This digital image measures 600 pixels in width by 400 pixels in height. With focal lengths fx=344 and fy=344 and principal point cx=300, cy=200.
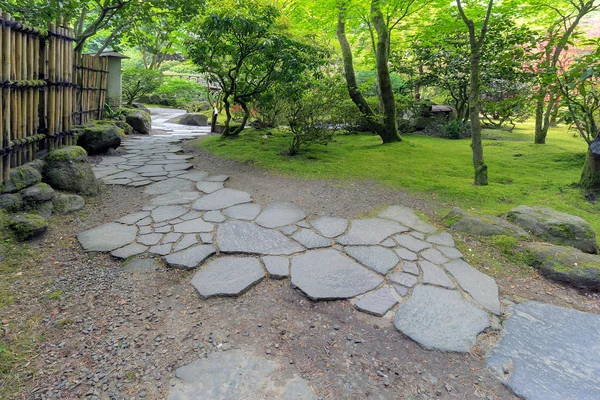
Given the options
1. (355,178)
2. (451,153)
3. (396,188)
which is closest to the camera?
(396,188)

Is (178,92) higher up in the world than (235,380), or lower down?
higher up

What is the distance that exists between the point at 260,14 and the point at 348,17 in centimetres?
327

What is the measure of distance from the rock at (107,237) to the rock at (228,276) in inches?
36.1

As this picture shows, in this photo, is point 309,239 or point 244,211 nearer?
point 309,239

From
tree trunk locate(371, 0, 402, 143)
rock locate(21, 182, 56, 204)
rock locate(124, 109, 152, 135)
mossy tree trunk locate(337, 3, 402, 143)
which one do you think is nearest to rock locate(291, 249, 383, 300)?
rock locate(21, 182, 56, 204)

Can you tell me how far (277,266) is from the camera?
263 centimetres

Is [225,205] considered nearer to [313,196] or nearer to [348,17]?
[313,196]

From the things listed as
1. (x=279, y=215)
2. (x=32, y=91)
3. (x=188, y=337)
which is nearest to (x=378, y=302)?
(x=188, y=337)

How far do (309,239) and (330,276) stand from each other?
638 millimetres

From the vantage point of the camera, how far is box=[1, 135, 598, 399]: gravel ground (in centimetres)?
166

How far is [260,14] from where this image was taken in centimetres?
576

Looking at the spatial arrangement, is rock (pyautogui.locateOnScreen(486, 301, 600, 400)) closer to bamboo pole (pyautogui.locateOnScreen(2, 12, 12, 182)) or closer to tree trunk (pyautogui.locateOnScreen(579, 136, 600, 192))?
tree trunk (pyautogui.locateOnScreen(579, 136, 600, 192))

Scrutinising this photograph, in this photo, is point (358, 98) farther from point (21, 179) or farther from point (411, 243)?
point (21, 179)

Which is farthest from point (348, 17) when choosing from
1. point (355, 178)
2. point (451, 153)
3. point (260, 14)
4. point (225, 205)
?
point (225, 205)
